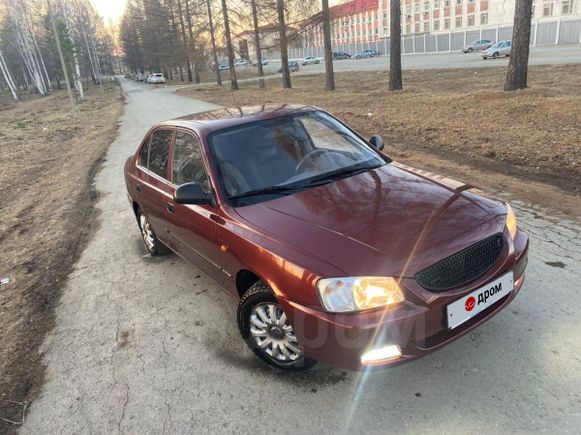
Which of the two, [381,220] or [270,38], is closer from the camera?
[381,220]

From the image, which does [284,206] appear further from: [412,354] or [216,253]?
[412,354]

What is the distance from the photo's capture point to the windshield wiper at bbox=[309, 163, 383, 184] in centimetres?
355

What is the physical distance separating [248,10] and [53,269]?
31339 mm

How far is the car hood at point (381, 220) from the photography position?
99.4 inches

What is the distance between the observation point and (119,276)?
4.89m

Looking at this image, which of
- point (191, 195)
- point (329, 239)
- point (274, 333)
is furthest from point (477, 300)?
point (191, 195)

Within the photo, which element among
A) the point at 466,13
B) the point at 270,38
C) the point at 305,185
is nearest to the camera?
the point at 305,185

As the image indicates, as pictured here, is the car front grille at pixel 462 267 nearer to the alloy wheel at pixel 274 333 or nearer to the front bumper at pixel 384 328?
the front bumper at pixel 384 328

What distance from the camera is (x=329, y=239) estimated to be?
2703 mm

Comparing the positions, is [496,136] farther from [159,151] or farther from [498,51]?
[498,51]

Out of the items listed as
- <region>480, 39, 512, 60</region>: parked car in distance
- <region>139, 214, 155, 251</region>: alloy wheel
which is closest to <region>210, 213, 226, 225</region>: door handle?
<region>139, 214, 155, 251</region>: alloy wheel

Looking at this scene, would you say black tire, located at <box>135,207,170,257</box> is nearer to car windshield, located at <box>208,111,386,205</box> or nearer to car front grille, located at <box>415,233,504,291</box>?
car windshield, located at <box>208,111,386,205</box>

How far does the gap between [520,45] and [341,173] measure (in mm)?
11506

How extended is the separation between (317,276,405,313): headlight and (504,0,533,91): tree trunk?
492 inches
